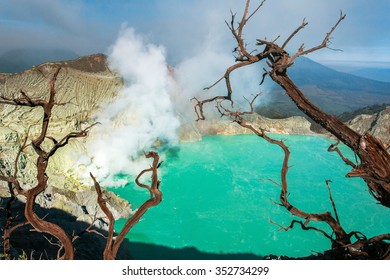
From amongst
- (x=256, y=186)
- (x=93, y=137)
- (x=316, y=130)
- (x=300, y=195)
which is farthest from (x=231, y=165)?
(x=316, y=130)

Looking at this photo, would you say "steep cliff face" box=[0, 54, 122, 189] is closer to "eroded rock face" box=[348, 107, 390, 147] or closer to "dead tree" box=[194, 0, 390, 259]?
"dead tree" box=[194, 0, 390, 259]

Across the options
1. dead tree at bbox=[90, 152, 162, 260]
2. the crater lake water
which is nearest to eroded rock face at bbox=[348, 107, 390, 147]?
the crater lake water

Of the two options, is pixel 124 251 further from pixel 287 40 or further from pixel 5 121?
pixel 5 121

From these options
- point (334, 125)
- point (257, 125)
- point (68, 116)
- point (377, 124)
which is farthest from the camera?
point (257, 125)

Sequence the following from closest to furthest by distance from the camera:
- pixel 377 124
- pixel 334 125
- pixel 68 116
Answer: pixel 334 125, pixel 68 116, pixel 377 124

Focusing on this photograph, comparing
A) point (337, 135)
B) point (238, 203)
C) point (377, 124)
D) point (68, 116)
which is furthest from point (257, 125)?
point (337, 135)

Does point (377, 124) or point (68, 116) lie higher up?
point (377, 124)

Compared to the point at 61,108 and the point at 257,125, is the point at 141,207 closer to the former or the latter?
the point at 61,108
